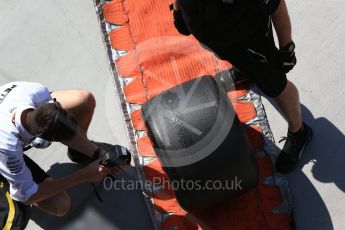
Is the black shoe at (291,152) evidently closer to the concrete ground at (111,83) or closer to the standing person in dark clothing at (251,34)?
the concrete ground at (111,83)

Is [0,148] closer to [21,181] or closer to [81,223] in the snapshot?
[21,181]

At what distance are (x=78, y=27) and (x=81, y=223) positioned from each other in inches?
55.9

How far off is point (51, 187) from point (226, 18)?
1.24 meters

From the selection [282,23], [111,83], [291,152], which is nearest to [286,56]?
[282,23]

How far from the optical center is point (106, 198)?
8.26ft

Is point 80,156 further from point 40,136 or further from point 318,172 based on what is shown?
point 318,172

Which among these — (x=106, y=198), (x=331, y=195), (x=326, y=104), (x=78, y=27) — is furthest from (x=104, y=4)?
(x=331, y=195)

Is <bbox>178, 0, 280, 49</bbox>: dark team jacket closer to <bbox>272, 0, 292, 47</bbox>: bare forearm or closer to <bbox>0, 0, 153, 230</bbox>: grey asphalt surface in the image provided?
<bbox>272, 0, 292, 47</bbox>: bare forearm

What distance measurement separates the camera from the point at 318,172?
93.9 inches

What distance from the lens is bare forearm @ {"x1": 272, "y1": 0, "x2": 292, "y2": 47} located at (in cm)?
177

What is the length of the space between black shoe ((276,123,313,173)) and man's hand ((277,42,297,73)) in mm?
546

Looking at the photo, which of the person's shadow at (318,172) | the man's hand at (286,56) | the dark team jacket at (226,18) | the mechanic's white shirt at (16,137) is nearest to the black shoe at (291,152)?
the person's shadow at (318,172)

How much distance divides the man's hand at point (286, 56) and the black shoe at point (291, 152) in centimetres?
55

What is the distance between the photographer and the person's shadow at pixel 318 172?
230 cm
